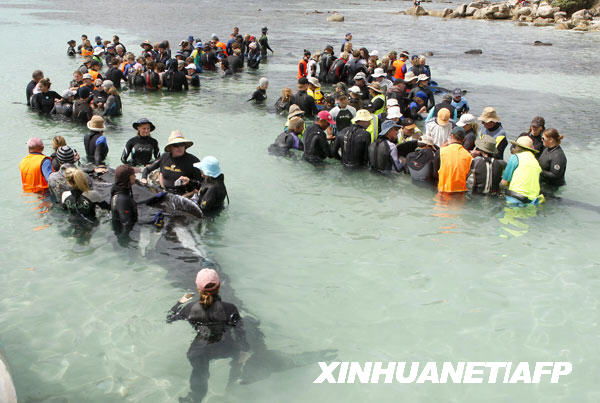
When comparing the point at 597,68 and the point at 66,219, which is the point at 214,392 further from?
the point at 597,68

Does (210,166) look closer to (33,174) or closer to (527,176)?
(33,174)

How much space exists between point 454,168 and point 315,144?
3386mm

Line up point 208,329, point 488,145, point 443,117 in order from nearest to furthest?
point 208,329 → point 488,145 → point 443,117

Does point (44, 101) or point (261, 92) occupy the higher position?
point (261, 92)

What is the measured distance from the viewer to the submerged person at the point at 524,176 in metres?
9.87

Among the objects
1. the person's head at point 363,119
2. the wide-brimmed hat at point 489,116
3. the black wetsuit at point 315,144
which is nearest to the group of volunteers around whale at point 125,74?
the black wetsuit at point 315,144

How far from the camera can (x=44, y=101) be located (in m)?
15.9

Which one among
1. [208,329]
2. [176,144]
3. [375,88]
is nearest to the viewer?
[208,329]

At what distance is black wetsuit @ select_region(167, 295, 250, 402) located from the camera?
5.60m

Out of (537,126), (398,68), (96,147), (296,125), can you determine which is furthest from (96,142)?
(398,68)

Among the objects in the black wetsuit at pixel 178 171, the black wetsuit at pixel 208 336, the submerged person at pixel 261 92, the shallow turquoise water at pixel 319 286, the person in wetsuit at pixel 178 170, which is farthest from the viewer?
the submerged person at pixel 261 92

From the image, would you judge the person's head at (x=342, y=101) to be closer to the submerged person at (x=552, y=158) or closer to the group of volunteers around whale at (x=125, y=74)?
the submerged person at (x=552, y=158)

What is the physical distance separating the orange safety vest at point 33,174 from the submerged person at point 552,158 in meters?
10.0

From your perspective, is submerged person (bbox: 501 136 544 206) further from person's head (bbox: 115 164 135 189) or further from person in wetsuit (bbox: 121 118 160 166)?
person in wetsuit (bbox: 121 118 160 166)
